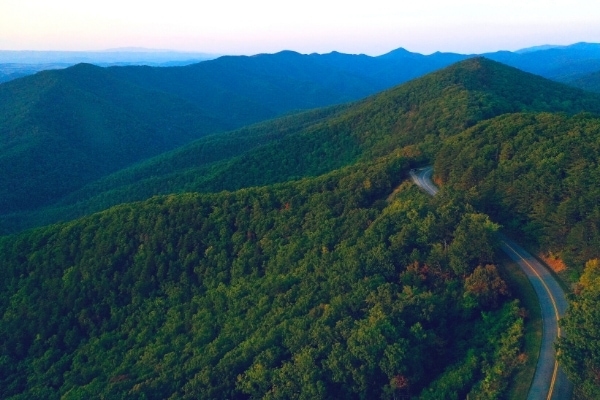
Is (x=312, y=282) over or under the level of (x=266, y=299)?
over

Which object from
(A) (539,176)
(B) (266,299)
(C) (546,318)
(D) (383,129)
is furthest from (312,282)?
(D) (383,129)

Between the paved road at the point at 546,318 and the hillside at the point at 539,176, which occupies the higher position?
the hillside at the point at 539,176

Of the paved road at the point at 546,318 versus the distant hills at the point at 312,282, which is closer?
the paved road at the point at 546,318

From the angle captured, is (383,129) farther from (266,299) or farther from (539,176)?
(266,299)

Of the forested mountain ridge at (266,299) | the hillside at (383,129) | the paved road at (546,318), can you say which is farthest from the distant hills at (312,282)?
the hillside at (383,129)

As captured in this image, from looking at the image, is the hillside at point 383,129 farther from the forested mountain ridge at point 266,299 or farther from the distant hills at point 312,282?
the forested mountain ridge at point 266,299

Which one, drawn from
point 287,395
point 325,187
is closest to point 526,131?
point 325,187
